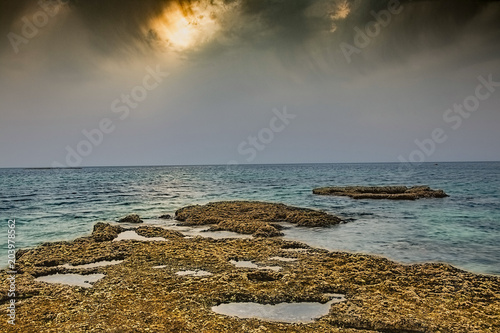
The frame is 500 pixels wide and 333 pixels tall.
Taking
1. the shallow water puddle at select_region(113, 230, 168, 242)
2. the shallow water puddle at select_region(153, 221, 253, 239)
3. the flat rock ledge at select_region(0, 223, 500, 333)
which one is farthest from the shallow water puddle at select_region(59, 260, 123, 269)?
the shallow water puddle at select_region(153, 221, 253, 239)

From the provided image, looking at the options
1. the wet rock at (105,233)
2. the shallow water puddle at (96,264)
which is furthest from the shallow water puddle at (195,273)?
the wet rock at (105,233)

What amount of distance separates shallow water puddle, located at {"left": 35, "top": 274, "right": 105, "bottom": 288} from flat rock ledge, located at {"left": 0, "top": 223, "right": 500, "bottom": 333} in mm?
428

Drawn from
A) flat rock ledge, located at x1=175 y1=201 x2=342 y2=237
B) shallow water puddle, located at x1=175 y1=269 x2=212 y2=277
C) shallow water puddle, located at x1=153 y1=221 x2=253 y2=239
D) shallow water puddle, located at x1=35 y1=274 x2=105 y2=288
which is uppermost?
shallow water puddle, located at x1=175 y1=269 x2=212 y2=277

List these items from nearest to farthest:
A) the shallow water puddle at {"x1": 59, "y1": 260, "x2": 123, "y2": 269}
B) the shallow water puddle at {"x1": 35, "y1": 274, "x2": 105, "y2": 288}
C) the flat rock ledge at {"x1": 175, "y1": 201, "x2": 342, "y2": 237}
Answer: the shallow water puddle at {"x1": 35, "y1": 274, "x2": 105, "y2": 288} < the shallow water puddle at {"x1": 59, "y1": 260, "x2": 123, "y2": 269} < the flat rock ledge at {"x1": 175, "y1": 201, "x2": 342, "y2": 237}

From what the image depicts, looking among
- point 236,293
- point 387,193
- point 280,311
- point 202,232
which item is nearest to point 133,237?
point 202,232

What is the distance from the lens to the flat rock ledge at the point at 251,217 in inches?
1085

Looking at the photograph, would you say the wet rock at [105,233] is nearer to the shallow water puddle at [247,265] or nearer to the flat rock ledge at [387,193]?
the shallow water puddle at [247,265]

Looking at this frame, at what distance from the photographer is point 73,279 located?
15.3 metres

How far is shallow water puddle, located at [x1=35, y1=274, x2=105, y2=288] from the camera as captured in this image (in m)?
14.6

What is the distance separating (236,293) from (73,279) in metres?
8.49

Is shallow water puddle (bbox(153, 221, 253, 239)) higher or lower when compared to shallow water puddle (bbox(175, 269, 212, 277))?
lower

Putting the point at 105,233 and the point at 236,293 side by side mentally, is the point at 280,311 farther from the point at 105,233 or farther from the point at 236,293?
the point at 105,233

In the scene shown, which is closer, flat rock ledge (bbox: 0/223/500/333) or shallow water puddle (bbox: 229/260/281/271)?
flat rock ledge (bbox: 0/223/500/333)

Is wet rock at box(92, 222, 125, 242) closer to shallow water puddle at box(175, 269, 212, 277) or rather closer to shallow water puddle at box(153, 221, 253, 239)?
shallow water puddle at box(153, 221, 253, 239)
